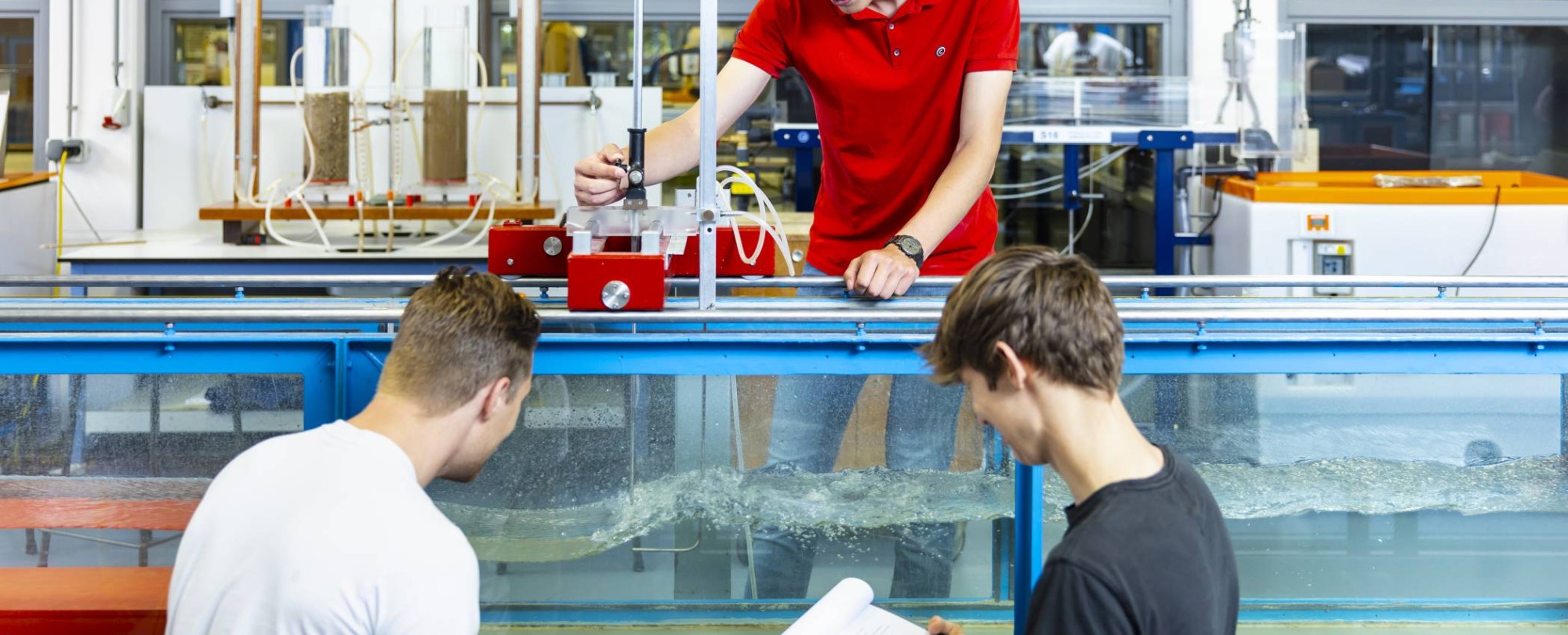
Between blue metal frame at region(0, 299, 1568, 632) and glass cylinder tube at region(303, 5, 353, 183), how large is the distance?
1.99 m

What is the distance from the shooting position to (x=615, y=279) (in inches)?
57.4

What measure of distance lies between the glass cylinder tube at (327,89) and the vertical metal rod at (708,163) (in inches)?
89.5

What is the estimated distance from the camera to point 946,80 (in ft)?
6.27

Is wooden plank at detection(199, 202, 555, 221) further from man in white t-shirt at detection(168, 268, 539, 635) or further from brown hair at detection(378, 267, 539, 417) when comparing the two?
Answer: man in white t-shirt at detection(168, 268, 539, 635)

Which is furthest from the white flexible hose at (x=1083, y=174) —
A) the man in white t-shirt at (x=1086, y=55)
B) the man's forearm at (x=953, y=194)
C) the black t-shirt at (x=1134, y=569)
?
the black t-shirt at (x=1134, y=569)

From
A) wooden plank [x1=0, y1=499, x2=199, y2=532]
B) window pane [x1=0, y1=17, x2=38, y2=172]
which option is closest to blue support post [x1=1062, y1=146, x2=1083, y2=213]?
wooden plank [x1=0, y1=499, x2=199, y2=532]

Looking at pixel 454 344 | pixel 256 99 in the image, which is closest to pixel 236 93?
pixel 256 99

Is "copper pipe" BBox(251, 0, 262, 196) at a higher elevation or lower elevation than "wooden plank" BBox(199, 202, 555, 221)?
higher

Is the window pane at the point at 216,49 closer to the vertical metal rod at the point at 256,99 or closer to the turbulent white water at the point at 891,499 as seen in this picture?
the vertical metal rod at the point at 256,99

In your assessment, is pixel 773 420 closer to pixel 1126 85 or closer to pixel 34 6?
pixel 1126 85

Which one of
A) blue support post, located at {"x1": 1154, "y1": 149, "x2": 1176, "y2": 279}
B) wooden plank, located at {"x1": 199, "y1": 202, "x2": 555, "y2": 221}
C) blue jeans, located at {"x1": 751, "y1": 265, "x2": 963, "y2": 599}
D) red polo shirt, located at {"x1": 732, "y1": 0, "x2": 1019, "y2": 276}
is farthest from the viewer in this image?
blue support post, located at {"x1": 1154, "y1": 149, "x2": 1176, "y2": 279}

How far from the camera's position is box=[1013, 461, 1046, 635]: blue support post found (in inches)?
60.9

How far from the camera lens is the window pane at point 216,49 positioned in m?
4.52

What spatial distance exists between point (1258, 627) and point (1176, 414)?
0.27 meters
